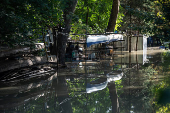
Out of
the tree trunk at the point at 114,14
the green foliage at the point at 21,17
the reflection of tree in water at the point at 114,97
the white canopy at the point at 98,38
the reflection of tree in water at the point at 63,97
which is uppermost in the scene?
the tree trunk at the point at 114,14

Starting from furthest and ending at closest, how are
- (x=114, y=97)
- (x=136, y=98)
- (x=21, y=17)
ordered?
1. (x=21, y=17)
2. (x=114, y=97)
3. (x=136, y=98)

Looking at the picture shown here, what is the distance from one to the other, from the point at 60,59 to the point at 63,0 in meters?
4.28

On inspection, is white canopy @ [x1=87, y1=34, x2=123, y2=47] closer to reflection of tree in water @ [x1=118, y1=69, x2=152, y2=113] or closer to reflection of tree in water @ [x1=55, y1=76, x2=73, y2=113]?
reflection of tree in water @ [x1=55, y1=76, x2=73, y2=113]

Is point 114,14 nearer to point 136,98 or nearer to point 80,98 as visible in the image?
point 80,98

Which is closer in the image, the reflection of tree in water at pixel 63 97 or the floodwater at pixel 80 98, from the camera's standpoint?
the floodwater at pixel 80 98

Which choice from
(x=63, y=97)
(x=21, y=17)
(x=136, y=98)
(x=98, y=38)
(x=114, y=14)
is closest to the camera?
(x=136, y=98)

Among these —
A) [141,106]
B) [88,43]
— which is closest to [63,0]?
[88,43]

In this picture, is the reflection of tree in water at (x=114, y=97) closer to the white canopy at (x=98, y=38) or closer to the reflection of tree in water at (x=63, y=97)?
the reflection of tree in water at (x=63, y=97)

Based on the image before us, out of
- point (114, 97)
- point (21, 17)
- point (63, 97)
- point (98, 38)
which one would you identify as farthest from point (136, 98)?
point (98, 38)

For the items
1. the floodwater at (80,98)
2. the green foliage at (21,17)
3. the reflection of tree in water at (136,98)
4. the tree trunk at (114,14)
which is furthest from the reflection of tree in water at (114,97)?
the tree trunk at (114,14)

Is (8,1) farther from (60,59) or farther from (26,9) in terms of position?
(60,59)

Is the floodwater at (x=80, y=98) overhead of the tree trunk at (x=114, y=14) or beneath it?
beneath

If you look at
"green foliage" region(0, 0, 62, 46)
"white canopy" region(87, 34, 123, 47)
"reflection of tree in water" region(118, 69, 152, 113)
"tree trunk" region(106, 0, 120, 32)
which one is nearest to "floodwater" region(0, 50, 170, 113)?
"reflection of tree in water" region(118, 69, 152, 113)

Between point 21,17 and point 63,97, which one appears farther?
point 21,17
